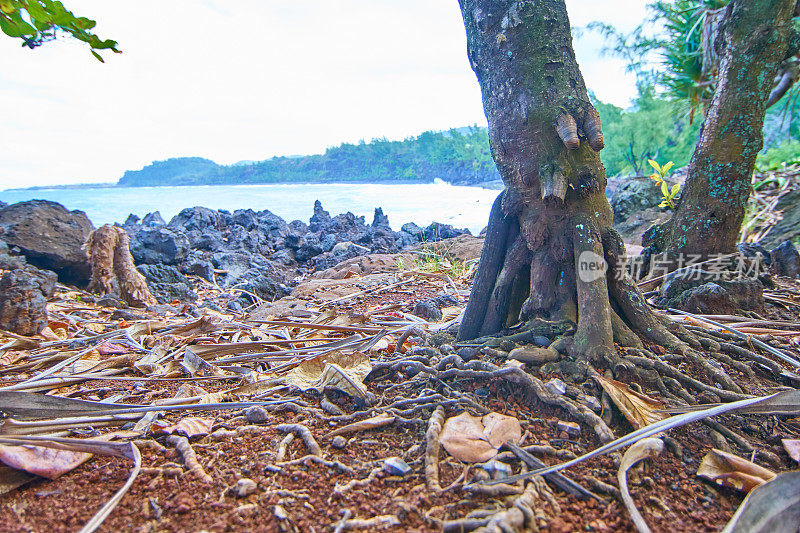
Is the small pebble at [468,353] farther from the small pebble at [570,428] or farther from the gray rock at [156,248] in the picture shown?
the gray rock at [156,248]

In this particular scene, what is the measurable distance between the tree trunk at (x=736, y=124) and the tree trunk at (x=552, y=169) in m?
1.90

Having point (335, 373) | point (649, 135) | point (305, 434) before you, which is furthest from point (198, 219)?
point (649, 135)

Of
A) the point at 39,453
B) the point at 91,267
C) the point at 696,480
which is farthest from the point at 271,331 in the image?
the point at 91,267

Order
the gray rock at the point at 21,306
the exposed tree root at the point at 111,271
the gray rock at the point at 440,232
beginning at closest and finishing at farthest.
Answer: the gray rock at the point at 21,306 < the exposed tree root at the point at 111,271 < the gray rock at the point at 440,232

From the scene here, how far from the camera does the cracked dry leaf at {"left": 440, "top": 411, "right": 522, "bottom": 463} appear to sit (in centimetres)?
132

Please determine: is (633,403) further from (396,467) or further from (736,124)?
(736,124)

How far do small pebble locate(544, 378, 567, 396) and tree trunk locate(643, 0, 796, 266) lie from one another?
2533 mm

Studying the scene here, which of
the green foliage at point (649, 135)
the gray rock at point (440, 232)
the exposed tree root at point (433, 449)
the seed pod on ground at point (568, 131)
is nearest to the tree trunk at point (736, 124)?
the seed pod on ground at point (568, 131)

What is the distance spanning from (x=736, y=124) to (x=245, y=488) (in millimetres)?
3952

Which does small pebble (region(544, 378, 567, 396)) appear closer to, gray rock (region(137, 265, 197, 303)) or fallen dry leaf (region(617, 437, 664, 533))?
fallen dry leaf (region(617, 437, 664, 533))

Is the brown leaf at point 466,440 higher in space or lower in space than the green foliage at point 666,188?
lower

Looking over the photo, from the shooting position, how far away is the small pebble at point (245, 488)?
118 cm

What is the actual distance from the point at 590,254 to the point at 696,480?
921mm

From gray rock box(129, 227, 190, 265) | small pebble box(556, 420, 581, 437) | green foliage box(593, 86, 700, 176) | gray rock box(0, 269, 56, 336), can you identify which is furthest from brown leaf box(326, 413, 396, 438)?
green foliage box(593, 86, 700, 176)
